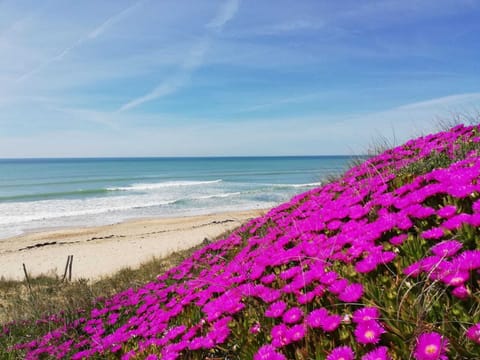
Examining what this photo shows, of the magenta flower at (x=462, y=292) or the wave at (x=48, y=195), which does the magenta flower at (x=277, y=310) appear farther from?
the wave at (x=48, y=195)

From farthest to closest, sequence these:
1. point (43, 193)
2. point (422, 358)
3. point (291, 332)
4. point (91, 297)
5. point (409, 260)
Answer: point (43, 193)
point (91, 297)
point (409, 260)
point (291, 332)
point (422, 358)

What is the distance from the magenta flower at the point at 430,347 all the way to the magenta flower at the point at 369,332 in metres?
0.15

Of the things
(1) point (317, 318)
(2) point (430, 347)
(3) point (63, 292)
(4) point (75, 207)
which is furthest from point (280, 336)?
(4) point (75, 207)

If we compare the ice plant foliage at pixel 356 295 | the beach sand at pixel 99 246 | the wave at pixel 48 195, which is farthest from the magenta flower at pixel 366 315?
the wave at pixel 48 195

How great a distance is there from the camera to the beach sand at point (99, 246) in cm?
1662

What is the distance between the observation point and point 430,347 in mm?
1376

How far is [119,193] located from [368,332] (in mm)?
49343

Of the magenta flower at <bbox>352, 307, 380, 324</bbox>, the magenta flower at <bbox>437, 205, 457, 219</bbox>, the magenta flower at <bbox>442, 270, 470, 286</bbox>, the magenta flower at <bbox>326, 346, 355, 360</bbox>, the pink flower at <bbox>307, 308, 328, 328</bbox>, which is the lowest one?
the magenta flower at <bbox>326, 346, 355, 360</bbox>

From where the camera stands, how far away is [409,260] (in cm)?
218

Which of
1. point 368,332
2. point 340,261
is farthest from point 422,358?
point 340,261

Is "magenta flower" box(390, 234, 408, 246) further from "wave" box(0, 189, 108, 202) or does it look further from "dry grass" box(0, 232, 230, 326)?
"wave" box(0, 189, 108, 202)

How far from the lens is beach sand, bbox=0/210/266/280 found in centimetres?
1662

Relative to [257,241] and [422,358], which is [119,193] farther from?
[422,358]

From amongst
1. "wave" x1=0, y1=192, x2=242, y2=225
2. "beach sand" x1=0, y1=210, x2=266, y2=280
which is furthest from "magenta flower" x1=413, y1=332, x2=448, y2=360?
"wave" x1=0, y1=192, x2=242, y2=225
